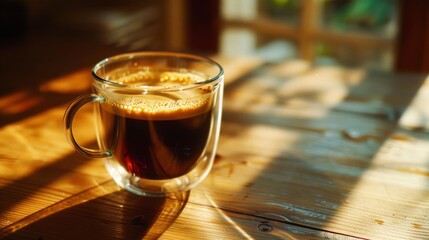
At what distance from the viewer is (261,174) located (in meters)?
0.69

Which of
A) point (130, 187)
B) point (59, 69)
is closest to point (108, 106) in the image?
point (130, 187)

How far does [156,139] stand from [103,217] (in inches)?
4.2

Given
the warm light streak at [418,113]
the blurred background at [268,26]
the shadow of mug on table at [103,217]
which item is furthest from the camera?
the blurred background at [268,26]

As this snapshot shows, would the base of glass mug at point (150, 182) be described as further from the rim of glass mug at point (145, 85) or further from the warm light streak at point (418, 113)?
the warm light streak at point (418, 113)

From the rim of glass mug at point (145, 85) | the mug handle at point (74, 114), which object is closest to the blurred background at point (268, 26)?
the rim of glass mug at point (145, 85)

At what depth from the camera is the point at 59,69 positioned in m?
1.11

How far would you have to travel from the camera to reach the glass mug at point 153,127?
584 millimetres

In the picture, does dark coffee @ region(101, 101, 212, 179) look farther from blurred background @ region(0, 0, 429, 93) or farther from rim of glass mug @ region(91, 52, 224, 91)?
blurred background @ region(0, 0, 429, 93)

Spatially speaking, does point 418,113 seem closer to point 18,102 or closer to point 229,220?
point 229,220

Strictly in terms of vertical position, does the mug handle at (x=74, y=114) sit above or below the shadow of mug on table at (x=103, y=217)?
above

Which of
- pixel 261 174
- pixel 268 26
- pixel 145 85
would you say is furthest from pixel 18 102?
pixel 268 26

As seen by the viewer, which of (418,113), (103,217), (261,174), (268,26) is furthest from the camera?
(268,26)

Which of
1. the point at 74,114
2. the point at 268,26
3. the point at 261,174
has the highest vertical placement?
the point at 74,114

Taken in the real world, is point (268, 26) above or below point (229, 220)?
below
